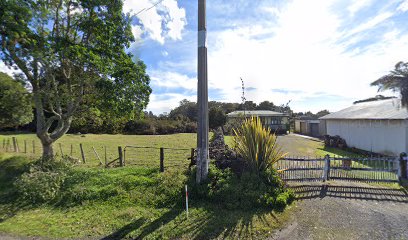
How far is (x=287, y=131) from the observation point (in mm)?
35625

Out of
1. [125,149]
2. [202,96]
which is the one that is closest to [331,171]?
[202,96]

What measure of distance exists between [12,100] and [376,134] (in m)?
21.2

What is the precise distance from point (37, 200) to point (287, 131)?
1339 inches

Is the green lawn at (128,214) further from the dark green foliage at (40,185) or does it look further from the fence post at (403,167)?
the fence post at (403,167)

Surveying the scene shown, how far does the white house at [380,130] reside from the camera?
46.1ft

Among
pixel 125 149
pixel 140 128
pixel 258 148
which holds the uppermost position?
pixel 140 128

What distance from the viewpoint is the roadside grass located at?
5000 mm

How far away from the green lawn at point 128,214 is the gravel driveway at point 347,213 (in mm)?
545

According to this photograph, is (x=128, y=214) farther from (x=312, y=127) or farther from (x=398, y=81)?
(x=312, y=127)

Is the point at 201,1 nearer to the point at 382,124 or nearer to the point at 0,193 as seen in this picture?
the point at 0,193

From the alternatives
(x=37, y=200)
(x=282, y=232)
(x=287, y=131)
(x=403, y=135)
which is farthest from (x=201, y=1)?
(x=287, y=131)

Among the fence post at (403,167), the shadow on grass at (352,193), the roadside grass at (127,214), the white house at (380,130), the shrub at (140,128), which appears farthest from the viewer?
the shrub at (140,128)

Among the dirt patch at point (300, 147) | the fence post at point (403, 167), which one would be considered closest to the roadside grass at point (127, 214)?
the fence post at point (403, 167)

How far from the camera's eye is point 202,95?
271 inches
